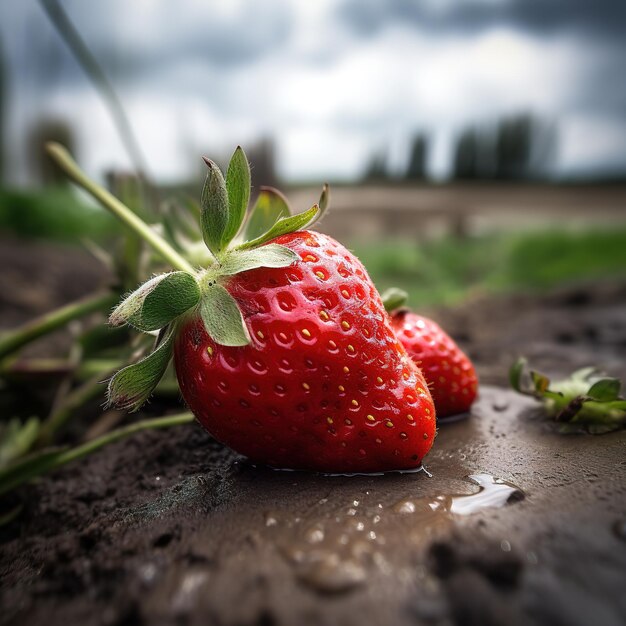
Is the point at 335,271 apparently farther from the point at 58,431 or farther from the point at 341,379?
the point at 58,431

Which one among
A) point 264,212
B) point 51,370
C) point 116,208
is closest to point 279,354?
point 264,212

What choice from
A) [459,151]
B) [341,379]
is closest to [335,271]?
[341,379]

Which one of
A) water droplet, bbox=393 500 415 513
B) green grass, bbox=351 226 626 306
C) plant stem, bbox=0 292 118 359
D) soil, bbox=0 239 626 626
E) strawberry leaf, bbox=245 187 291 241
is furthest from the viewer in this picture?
green grass, bbox=351 226 626 306

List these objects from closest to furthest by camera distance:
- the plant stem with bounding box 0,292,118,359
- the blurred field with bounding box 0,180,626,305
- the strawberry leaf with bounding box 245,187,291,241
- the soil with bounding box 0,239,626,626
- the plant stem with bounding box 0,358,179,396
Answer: the soil with bounding box 0,239,626,626
the strawberry leaf with bounding box 245,187,291,241
the plant stem with bounding box 0,292,118,359
the plant stem with bounding box 0,358,179,396
the blurred field with bounding box 0,180,626,305

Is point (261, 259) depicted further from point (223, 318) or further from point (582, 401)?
point (582, 401)

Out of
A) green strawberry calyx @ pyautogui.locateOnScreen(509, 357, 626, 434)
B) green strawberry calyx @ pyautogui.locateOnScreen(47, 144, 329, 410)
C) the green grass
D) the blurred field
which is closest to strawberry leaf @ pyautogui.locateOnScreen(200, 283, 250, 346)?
green strawberry calyx @ pyautogui.locateOnScreen(47, 144, 329, 410)

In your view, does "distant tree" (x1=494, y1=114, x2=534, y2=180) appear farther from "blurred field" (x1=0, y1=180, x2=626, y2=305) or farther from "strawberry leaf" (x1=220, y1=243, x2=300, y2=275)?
"strawberry leaf" (x1=220, y1=243, x2=300, y2=275)

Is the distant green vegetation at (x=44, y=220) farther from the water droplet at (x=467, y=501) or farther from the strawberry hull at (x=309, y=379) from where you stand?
the water droplet at (x=467, y=501)
